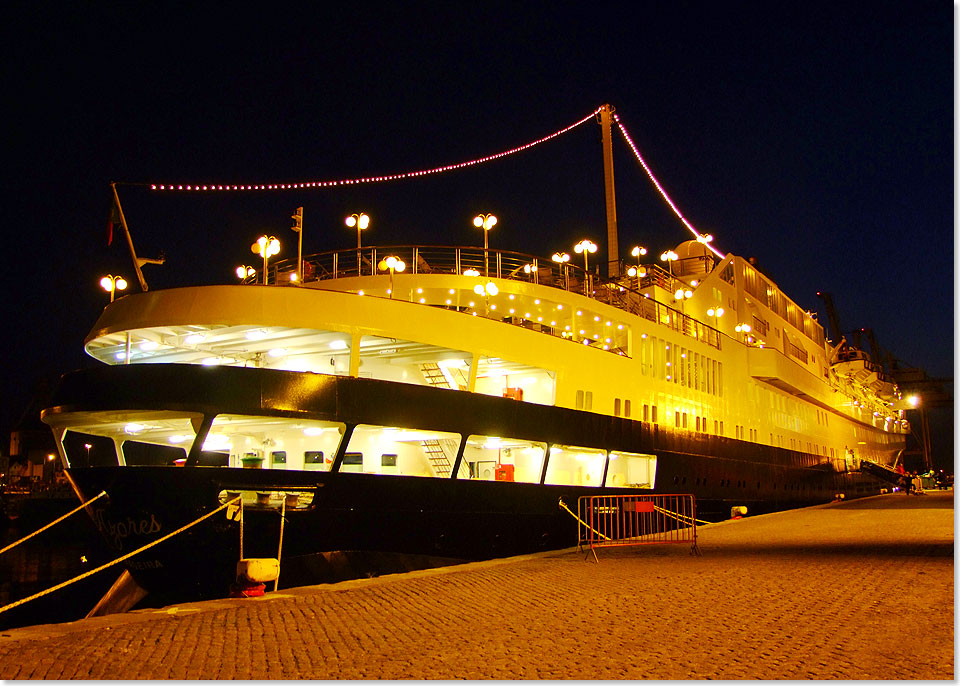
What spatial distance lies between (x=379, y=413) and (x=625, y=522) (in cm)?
708

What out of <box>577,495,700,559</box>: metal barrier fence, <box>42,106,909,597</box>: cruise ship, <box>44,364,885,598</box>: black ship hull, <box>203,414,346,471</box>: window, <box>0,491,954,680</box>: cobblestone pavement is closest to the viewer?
<box>0,491,954,680</box>: cobblestone pavement

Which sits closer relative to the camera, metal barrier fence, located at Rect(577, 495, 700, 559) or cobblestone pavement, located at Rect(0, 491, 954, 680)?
cobblestone pavement, located at Rect(0, 491, 954, 680)

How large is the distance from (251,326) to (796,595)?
29.4 ft

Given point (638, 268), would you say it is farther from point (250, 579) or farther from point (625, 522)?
point (250, 579)

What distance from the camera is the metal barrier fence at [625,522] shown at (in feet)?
44.6

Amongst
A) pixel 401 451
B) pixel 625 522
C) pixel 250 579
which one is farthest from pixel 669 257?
pixel 250 579

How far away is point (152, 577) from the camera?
11.7 meters

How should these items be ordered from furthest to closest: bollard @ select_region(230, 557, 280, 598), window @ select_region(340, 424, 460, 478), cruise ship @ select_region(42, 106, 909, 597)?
1. window @ select_region(340, 424, 460, 478)
2. cruise ship @ select_region(42, 106, 909, 597)
3. bollard @ select_region(230, 557, 280, 598)

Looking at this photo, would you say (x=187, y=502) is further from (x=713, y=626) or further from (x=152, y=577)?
(x=713, y=626)

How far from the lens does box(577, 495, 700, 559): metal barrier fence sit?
13.6 metres

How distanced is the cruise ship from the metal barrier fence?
1.99 ft

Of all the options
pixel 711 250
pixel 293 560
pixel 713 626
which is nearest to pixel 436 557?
pixel 293 560

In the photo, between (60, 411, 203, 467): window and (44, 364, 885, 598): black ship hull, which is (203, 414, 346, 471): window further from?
(44, 364, 885, 598): black ship hull

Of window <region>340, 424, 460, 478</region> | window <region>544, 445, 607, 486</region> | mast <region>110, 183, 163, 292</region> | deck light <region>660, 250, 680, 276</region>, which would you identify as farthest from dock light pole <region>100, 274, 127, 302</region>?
deck light <region>660, 250, 680, 276</region>
